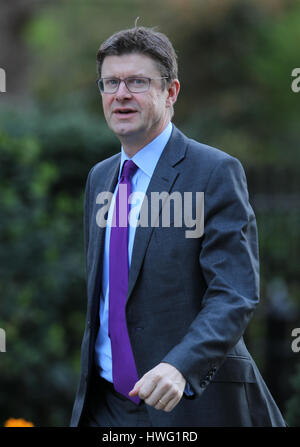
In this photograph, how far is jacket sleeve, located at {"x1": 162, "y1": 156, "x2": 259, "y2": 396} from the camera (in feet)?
8.47

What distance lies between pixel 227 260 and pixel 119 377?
709 millimetres

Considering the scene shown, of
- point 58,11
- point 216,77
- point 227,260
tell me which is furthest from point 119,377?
point 58,11

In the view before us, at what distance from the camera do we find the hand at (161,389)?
245 centimetres

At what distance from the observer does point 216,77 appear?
14.0 m

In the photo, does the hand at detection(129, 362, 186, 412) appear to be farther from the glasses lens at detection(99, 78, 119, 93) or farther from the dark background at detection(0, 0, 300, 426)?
the dark background at detection(0, 0, 300, 426)

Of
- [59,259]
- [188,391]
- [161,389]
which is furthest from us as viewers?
[59,259]

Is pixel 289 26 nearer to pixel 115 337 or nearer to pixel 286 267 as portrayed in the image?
pixel 286 267

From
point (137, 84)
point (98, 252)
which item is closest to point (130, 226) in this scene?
point (98, 252)

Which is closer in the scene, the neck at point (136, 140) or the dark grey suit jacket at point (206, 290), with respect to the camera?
the dark grey suit jacket at point (206, 290)

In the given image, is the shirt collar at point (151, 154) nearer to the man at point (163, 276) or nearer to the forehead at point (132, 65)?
the man at point (163, 276)

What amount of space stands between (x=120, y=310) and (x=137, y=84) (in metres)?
0.92

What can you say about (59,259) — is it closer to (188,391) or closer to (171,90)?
(171,90)

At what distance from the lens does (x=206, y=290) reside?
2.78 m

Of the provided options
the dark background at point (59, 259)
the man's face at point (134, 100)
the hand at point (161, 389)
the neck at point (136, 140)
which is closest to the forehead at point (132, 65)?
the man's face at point (134, 100)
